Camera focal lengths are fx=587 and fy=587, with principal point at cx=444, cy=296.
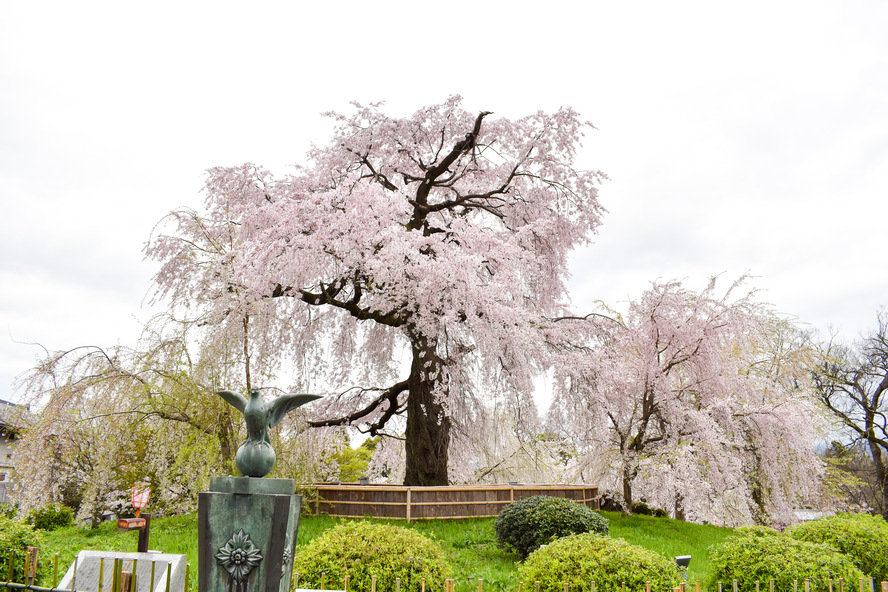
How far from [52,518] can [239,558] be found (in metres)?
15.8

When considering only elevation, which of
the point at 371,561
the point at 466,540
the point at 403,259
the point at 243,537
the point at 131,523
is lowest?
the point at 466,540

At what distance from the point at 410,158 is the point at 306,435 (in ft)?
24.5

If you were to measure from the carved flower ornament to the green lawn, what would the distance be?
331cm

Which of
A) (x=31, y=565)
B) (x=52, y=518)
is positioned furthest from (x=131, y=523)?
(x=52, y=518)

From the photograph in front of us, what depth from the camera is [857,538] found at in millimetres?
8586

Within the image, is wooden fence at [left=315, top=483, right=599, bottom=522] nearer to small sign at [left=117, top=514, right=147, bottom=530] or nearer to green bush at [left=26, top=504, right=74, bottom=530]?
small sign at [left=117, top=514, right=147, bottom=530]

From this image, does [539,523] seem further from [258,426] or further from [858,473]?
[858,473]

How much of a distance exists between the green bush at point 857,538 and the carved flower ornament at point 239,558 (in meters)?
8.05

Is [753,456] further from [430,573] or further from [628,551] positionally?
[430,573]

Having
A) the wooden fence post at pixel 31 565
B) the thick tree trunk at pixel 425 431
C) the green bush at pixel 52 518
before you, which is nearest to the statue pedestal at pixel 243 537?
the wooden fence post at pixel 31 565

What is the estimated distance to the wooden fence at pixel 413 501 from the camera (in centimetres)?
1245

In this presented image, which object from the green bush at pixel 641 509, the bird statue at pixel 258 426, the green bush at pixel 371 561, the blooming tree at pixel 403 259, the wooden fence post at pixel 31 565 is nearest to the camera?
the bird statue at pixel 258 426

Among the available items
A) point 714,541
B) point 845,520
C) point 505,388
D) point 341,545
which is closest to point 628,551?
point 341,545

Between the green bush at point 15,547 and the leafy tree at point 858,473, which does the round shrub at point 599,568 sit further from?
the leafy tree at point 858,473
